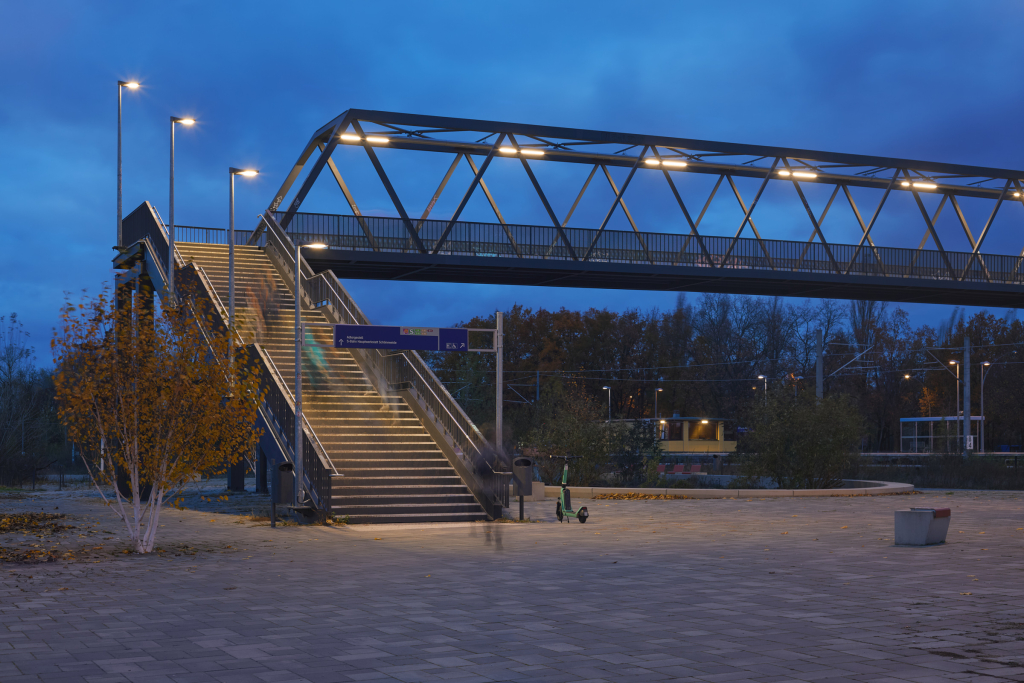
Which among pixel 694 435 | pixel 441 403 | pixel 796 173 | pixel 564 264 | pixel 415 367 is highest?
pixel 796 173

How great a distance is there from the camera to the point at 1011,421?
74375mm

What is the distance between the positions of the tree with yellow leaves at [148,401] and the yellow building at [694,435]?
56.8 metres

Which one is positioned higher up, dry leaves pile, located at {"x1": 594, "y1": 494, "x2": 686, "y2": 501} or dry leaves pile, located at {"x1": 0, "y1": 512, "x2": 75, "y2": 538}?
dry leaves pile, located at {"x1": 0, "y1": 512, "x2": 75, "y2": 538}

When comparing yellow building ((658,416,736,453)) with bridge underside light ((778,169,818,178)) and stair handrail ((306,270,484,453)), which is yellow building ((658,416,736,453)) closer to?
bridge underside light ((778,169,818,178))

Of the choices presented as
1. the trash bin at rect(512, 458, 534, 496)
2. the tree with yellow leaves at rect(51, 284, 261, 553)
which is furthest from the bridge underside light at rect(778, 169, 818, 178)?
the tree with yellow leaves at rect(51, 284, 261, 553)

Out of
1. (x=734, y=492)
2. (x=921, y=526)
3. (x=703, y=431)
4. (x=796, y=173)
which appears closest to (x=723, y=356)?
(x=703, y=431)

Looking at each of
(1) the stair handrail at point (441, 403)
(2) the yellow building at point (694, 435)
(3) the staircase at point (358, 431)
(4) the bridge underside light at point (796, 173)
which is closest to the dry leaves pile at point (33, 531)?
(3) the staircase at point (358, 431)

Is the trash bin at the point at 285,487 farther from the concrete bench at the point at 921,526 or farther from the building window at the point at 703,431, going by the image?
the building window at the point at 703,431

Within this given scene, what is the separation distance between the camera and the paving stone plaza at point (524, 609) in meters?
7.90

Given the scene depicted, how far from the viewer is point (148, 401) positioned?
54.3 ft

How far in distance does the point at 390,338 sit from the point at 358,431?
239cm

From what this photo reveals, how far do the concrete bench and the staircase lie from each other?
8.66 metres

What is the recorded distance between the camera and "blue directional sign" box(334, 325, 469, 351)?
2431 centimetres

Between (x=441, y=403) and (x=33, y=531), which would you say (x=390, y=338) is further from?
(x=33, y=531)
